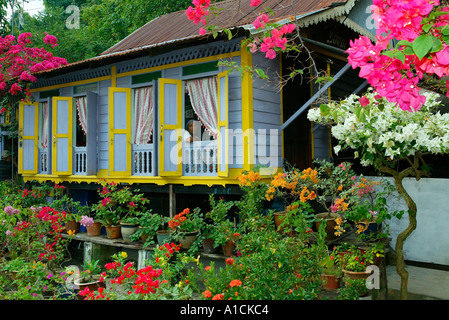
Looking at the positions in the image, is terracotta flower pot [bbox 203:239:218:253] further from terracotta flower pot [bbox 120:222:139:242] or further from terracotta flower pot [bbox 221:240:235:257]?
terracotta flower pot [bbox 120:222:139:242]

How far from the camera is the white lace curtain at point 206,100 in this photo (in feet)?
25.3

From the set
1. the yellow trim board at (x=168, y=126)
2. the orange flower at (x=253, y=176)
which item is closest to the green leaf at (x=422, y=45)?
the orange flower at (x=253, y=176)

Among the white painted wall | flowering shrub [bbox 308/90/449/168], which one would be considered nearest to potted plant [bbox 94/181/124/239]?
the white painted wall

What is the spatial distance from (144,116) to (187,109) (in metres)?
2.27

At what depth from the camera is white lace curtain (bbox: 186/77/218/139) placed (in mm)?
7703

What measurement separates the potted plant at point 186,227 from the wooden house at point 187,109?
0.79 metres

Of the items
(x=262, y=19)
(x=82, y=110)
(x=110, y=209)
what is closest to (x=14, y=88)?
(x=82, y=110)

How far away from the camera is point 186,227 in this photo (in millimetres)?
7133

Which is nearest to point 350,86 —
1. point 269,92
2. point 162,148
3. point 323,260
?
point 269,92

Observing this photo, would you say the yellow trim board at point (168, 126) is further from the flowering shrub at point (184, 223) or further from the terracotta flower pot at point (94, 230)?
the terracotta flower pot at point (94, 230)

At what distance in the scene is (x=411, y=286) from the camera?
20.0 ft

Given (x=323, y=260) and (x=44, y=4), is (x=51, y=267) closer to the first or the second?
(x=323, y=260)

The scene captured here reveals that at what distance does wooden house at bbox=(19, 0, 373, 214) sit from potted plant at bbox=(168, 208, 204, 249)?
2.59 ft

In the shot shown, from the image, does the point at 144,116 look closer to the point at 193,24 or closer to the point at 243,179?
the point at 193,24
